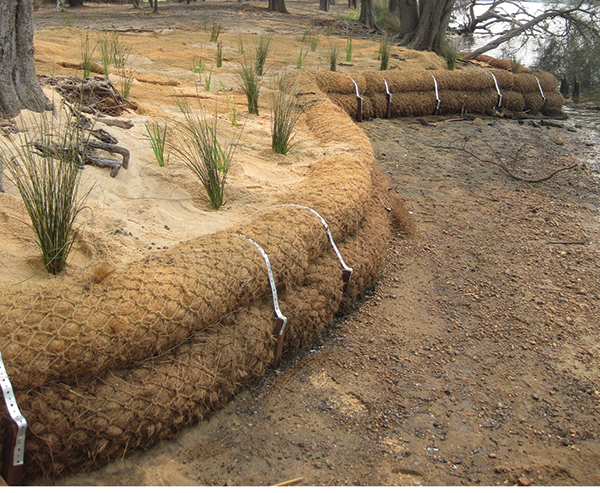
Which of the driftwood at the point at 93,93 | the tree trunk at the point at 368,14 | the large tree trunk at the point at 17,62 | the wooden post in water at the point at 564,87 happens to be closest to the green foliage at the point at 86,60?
the driftwood at the point at 93,93

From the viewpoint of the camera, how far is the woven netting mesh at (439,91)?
21.5ft

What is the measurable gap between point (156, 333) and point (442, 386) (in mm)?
1292

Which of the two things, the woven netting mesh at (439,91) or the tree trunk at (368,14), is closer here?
the woven netting mesh at (439,91)

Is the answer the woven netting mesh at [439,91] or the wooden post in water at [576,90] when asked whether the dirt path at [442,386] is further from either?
the wooden post in water at [576,90]

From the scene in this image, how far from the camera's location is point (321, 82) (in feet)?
20.4

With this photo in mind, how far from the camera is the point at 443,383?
104 inches

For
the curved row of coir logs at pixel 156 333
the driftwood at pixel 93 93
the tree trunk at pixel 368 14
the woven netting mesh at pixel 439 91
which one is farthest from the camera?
the tree trunk at pixel 368 14

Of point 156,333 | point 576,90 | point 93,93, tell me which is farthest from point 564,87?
point 156,333

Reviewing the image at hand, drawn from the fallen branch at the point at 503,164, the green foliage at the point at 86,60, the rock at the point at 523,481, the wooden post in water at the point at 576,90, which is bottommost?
the rock at the point at 523,481

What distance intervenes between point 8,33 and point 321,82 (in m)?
3.48

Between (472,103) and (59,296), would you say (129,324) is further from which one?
(472,103)

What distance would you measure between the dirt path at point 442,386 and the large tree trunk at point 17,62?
7.16 feet

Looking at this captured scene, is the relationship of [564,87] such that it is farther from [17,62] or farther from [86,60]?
[17,62]

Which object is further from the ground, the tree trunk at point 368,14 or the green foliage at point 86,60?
the tree trunk at point 368,14
